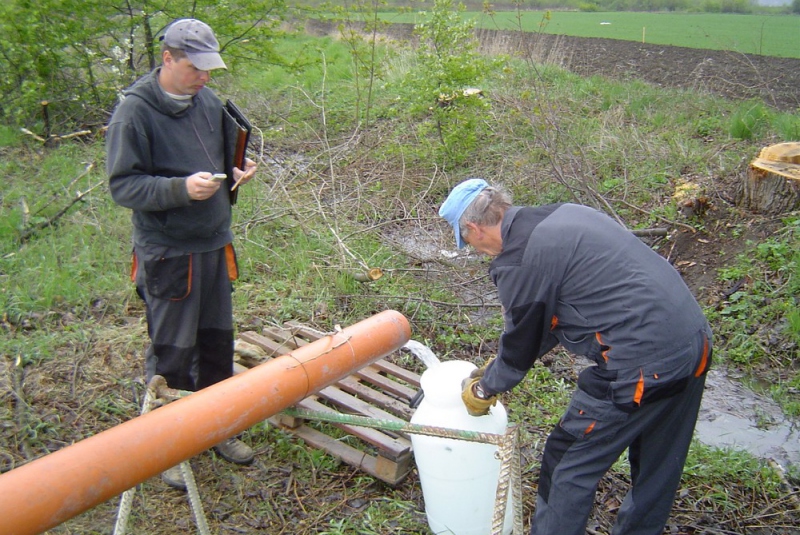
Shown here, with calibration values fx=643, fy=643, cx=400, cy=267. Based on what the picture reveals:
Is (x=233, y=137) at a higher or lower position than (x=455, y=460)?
higher

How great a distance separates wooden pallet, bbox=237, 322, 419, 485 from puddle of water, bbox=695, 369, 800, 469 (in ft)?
5.88

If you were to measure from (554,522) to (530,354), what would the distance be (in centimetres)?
63

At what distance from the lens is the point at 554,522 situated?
2.36 meters

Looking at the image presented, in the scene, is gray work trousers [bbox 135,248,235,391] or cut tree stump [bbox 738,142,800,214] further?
cut tree stump [bbox 738,142,800,214]

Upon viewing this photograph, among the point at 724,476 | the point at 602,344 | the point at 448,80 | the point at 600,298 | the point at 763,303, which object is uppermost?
the point at 448,80

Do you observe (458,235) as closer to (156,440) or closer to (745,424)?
(156,440)

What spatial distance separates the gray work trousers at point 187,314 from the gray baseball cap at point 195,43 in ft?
2.81

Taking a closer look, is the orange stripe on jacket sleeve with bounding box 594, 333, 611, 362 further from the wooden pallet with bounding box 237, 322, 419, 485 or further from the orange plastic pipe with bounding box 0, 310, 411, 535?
the wooden pallet with bounding box 237, 322, 419, 485

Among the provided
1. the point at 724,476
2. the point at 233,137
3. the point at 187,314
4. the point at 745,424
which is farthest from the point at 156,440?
the point at 745,424

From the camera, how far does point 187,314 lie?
3016mm

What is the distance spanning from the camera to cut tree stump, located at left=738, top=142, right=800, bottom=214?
5.30 m

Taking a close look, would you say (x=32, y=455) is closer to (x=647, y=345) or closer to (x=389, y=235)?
(x=647, y=345)

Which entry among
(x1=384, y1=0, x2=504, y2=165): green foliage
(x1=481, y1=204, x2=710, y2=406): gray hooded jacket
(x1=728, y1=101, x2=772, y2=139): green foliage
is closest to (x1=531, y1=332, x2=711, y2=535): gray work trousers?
(x1=481, y1=204, x2=710, y2=406): gray hooded jacket

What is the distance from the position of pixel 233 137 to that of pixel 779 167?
181 inches
